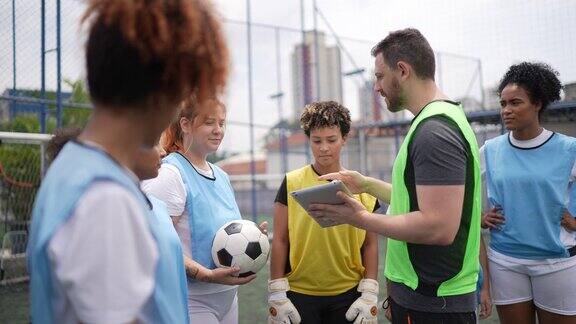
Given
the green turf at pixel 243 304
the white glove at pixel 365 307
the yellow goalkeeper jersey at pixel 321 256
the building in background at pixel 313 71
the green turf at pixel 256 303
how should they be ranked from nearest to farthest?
the white glove at pixel 365 307 < the yellow goalkeeper jersey at pixel 321 256 < the green turf at pixel 256 303 < the green turf at pixel 243 304 < the building in background at pixel 313 71

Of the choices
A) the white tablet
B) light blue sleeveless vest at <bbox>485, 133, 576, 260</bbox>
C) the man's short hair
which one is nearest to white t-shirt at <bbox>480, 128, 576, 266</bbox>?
light blue sleeveless vest at <bbox>485, 133, 576, 260</bbox>

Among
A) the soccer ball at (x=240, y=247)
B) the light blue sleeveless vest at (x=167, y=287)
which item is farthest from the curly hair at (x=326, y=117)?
the light blue sleeveless vest at (x=167, y=287)

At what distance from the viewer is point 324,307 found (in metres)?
2.57

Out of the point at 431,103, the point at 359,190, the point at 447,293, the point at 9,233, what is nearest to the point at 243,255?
the point at 359,190

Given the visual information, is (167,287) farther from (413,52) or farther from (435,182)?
(413,52)

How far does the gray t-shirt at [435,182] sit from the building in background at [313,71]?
29.9 ft

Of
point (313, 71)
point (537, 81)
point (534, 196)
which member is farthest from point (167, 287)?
point (313, 71)

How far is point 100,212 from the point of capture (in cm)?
82

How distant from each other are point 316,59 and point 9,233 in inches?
309

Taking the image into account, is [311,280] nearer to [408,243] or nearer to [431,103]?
[408,243]

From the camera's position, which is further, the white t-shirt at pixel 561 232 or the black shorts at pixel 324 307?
the white t-shirt at pixel 561 232

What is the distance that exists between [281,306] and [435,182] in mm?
1260

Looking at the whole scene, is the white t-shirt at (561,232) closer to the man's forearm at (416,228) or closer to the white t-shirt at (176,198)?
the man's forearm at (416,228)

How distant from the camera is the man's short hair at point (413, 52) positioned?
1.97m
